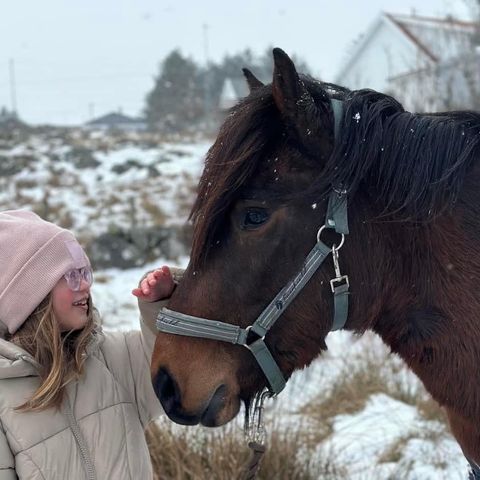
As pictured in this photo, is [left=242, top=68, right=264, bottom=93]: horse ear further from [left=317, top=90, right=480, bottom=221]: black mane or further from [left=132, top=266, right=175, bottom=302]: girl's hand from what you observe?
[left=132, top=266, right=175, bottom=302]: girl's hand

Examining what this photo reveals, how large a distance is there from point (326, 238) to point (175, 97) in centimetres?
3319

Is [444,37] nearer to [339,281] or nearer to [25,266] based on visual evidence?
[339,281]

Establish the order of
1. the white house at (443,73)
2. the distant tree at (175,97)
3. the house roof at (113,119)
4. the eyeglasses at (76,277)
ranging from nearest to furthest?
the eyeglasses at (76,277), the white house at (443,73), the distant tree at (175,97), the house roof at (113,119)

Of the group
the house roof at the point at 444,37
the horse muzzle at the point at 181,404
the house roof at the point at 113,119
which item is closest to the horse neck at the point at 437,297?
the horse muzzle at the point at 181,404

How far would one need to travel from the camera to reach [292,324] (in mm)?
1643

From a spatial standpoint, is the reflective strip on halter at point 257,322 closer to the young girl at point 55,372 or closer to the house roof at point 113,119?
the young girl at point 55,372

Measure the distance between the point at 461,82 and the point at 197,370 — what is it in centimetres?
875

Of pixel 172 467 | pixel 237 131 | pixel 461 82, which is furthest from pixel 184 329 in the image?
pixel 461 82

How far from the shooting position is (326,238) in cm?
160

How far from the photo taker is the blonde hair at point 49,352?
A: 1.64m

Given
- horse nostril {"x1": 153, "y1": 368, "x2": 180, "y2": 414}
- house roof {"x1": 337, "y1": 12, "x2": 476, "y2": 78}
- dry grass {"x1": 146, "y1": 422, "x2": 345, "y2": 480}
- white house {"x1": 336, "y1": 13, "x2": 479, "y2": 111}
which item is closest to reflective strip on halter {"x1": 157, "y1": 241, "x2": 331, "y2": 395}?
horse nostril {"x1": 153, "y1": 368, "x2": 180, "y2": 414}

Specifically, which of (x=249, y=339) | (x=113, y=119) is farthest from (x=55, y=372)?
(x=113, y=119)

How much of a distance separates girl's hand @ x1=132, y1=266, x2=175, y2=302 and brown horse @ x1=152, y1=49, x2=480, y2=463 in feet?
0.89

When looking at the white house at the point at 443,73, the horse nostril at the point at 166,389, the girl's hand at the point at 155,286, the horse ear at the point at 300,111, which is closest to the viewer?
the horse ear at the point at 300,111
